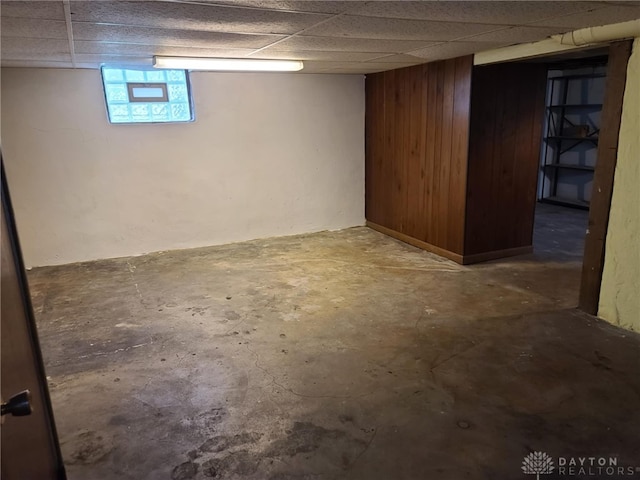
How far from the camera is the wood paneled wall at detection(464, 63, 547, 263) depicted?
4574 mm

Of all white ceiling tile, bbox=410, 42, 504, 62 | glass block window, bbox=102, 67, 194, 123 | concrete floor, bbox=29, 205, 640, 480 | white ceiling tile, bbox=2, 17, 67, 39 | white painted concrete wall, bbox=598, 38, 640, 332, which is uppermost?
white ceiling tile, bbox=410, 42, 504, 62

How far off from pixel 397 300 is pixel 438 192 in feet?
5.46

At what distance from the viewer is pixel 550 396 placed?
2.56 meters

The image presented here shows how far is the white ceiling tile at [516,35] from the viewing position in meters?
3.12

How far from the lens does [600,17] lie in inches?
109

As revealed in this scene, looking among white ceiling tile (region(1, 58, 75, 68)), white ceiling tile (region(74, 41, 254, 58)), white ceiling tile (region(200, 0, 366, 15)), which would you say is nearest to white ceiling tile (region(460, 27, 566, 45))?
white ceiling tile (region(200, 0, 366, 15))

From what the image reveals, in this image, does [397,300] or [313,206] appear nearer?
[397,300]

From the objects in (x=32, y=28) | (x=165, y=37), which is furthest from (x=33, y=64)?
(x=165, y=37)

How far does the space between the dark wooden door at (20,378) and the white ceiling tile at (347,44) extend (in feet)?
8.06

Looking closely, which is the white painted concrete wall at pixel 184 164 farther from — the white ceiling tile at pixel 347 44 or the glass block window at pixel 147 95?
the white ceiling tile at pixel 347 44

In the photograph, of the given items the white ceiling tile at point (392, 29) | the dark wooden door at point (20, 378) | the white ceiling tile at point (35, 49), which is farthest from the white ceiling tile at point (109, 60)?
the dark wooden door at point (20, 378)

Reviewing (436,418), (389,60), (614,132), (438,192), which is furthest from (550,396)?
(389,60)

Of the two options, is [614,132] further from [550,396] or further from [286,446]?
[286,446]

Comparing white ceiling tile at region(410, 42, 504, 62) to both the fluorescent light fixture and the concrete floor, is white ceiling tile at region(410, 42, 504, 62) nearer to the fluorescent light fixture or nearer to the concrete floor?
the fluorescent light fixture
